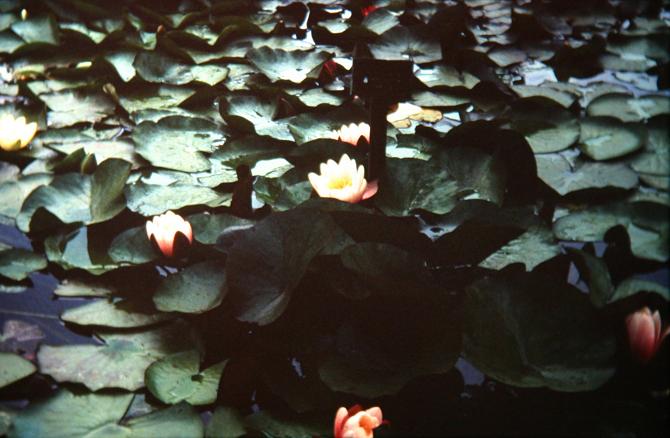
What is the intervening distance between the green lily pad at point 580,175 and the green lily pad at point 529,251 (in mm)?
268

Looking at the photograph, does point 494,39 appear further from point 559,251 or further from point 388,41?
point 559,251

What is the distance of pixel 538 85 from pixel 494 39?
573mm

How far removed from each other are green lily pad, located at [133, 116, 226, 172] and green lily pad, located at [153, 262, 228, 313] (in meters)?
0.46

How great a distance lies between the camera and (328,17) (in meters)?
2.67

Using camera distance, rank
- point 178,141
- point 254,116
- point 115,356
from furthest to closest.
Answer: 1. point 254,116
2. point 178,141
3. point 115,356

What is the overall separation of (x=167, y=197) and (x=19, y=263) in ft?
1.10

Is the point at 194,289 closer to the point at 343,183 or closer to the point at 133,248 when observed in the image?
the point at 133,248

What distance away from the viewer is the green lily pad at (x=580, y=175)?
1.43 metres

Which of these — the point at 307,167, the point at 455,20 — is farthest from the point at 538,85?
the point at 307,167

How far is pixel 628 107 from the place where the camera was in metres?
1.83

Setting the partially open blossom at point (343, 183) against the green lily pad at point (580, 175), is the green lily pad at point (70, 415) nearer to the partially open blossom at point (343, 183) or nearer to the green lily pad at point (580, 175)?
the partially open blossom at point (343, 183)

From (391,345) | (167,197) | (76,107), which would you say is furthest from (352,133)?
(76,107)

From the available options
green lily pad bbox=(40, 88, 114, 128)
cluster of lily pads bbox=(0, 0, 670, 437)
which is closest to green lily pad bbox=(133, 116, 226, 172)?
cluster of lily pads bbox=(0, 0, 670, 437)

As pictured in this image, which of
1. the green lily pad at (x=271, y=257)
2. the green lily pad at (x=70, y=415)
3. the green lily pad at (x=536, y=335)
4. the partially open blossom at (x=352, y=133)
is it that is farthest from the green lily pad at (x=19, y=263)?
the green lily pad at (x=536, y=335)
